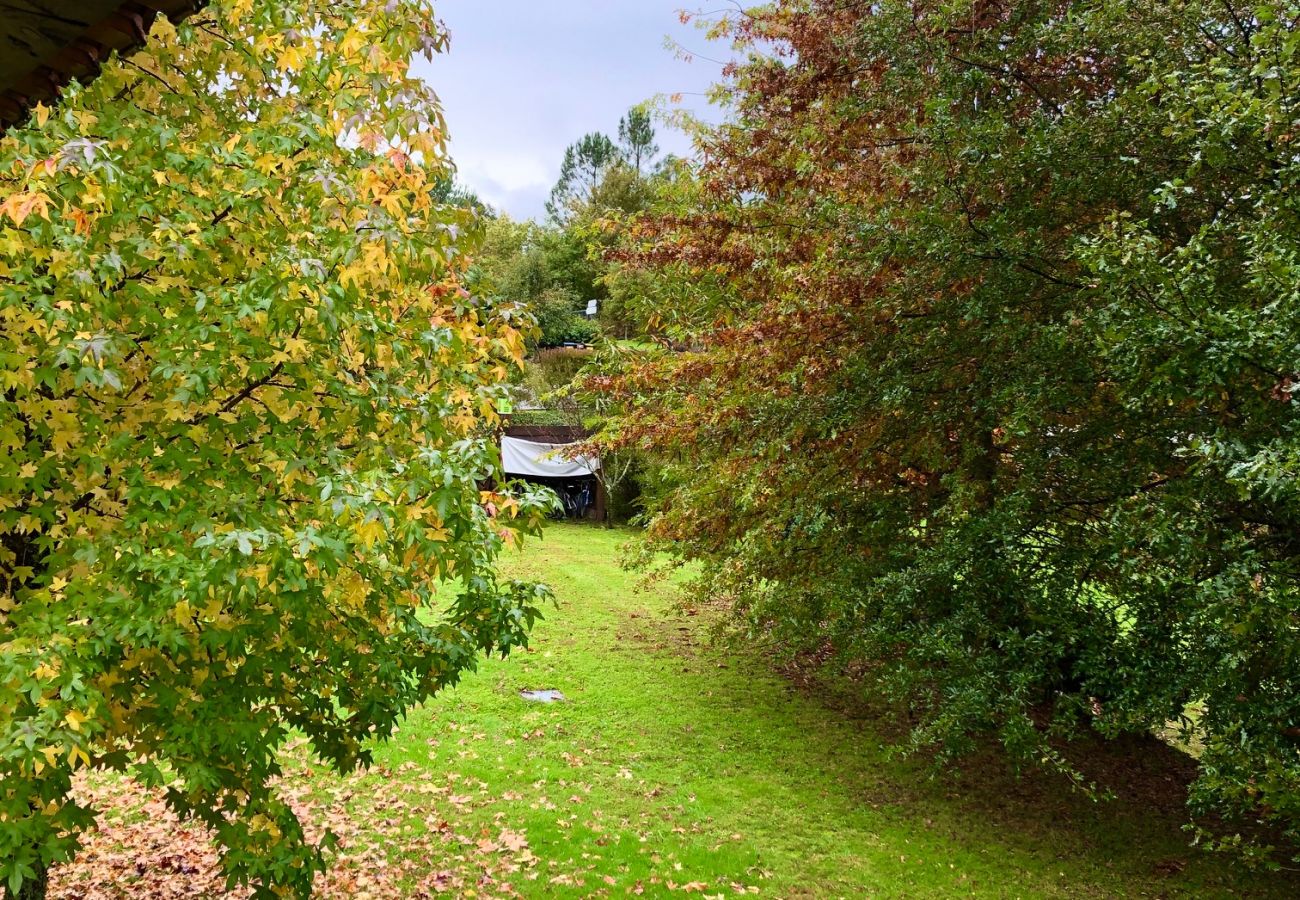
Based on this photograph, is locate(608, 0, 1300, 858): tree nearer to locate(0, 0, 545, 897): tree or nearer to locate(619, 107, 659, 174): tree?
locate(0, 0, 545, 897): tree

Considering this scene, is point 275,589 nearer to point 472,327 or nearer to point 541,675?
point 472,327

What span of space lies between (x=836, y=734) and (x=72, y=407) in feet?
27.3

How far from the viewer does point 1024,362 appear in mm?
5617

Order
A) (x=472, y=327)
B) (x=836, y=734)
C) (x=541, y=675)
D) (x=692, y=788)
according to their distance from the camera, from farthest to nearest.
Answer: (x=541, y=675) → (x=836, y=734) → (x=692, y=788) → (x=472, y=327)

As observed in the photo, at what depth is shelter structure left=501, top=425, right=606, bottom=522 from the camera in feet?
77.2

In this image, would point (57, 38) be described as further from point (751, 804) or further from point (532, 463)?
point (532, 463)

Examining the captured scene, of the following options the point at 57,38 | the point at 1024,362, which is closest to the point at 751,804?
the point at 1024,362

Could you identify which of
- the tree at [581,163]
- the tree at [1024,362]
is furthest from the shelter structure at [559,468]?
the tree at [581,163]

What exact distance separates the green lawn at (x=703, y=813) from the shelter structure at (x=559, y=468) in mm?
13449

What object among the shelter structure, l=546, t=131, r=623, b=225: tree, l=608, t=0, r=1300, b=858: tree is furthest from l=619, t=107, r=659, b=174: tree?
l=608, t=0, r=1300, b=858: tree

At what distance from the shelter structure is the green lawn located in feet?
44.1

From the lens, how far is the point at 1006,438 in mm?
5602

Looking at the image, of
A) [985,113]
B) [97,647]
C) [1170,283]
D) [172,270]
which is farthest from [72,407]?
[985,113]

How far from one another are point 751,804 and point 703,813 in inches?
20.7
